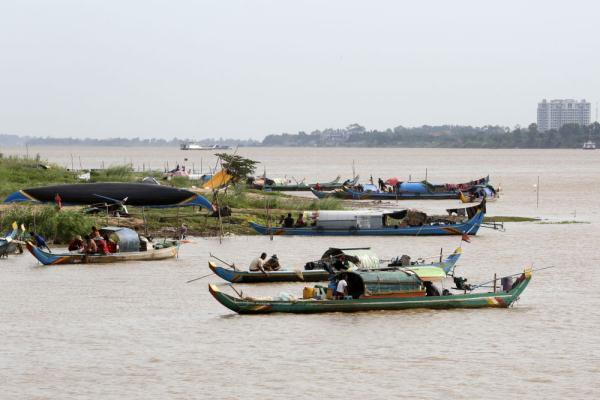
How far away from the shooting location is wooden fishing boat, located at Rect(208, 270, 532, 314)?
25578mm

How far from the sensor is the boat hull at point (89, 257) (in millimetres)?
33750

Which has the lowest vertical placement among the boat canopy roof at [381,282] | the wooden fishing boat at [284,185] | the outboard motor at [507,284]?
the wooden fishing boat at [284,185]

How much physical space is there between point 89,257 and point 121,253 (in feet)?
3.62

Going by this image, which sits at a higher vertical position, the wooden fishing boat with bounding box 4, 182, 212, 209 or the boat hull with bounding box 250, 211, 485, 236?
the wooden fishing boat with bounding box 4, 182, 212, 209

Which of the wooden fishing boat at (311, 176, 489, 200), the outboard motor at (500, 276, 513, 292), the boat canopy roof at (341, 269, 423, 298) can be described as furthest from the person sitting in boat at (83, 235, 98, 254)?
the wooden fishing boat at (311, 176, 489, 200)

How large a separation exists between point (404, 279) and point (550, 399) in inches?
293

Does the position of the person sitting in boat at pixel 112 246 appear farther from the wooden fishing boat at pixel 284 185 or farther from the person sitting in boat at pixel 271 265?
the wooden fishing boat at pixel 284 185

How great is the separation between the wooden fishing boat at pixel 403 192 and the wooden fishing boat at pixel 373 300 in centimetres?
4302

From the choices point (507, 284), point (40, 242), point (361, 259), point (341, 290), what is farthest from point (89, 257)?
point (507, 284)

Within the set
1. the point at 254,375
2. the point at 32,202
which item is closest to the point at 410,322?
the point at 254,375

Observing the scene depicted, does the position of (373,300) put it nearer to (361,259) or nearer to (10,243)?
(361,259)

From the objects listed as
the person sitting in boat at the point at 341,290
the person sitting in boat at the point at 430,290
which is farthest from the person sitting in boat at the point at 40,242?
the person sitting in boat at the point at 430,290

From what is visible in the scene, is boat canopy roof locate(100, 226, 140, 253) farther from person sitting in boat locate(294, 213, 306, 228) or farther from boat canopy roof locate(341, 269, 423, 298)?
boat canopy roof locate(341, 269, 423, 298)

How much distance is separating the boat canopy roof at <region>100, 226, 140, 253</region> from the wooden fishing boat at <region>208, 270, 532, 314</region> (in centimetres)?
994
